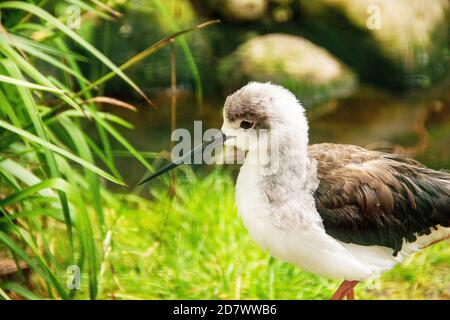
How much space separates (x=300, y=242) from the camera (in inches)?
72.8

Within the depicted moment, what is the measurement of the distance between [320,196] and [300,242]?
5.1 inches

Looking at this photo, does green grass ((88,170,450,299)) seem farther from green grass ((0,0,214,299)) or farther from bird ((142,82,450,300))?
bird ((142,82,450,300))

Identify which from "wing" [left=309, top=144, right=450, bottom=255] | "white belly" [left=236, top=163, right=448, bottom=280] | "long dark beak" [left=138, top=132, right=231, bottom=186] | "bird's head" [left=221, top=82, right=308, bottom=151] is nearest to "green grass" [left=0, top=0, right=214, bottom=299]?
"long dark beak" [left=138, top=132, right=231, bottom=186]

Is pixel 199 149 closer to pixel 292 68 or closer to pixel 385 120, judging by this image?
pixel 292 68

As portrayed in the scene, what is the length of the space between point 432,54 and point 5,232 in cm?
138

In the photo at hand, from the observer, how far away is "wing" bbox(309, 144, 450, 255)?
187cm

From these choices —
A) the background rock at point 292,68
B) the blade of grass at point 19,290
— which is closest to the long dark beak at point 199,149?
the background rock at point 292,68

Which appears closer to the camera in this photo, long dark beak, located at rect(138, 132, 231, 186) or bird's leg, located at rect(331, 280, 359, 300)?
long dark beak, located at rect(138, 132, 231, 186)

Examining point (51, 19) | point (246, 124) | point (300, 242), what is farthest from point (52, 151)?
point (300, 242)

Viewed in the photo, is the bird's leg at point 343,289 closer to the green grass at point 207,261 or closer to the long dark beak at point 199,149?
the green grass at point 207,261

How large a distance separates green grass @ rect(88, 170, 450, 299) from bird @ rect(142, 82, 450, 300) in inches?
10.5

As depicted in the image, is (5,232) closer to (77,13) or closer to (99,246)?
(99,246)

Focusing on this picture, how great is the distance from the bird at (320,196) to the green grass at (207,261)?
266 mm
